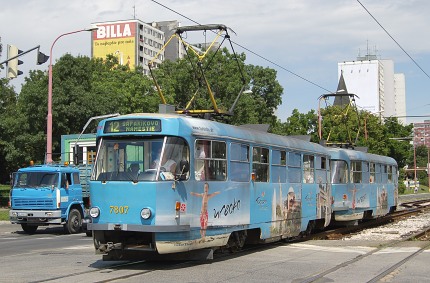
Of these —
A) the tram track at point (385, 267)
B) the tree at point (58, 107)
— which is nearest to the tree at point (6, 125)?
the tree at point (58, 107)

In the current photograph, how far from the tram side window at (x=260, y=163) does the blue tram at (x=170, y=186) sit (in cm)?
19

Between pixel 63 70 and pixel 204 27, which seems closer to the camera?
pixel 204 27

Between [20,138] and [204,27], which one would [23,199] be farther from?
[20,138]

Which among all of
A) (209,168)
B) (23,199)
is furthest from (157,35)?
(209,168)

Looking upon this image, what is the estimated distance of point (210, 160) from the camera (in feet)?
42.1

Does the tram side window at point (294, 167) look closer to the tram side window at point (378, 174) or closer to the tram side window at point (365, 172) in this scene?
the tram side window at point (365, 172)

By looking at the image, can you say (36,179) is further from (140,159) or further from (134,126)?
(140,159)

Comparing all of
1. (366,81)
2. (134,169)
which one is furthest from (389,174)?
(366,81)

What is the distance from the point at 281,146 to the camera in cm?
1659

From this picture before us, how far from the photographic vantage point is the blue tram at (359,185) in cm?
2294

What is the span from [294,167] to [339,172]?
614 centimetres

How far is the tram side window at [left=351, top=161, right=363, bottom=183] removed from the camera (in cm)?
2450

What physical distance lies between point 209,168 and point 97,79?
1930 inches

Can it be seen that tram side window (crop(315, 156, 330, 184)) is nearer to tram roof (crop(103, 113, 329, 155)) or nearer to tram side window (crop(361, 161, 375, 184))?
tram roof (crop(103, 113, 329, 155))
